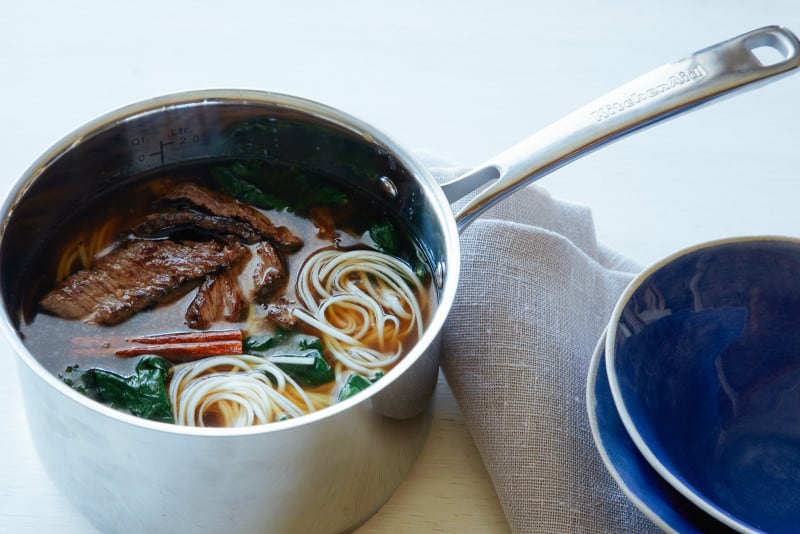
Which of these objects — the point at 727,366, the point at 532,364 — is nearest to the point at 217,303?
the point at 532,364

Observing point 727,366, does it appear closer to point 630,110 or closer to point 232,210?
point 630,110

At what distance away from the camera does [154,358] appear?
1.42 metres

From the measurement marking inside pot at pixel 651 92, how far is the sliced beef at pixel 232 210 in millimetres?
523

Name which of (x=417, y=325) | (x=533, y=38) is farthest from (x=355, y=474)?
(x=533, y=38)

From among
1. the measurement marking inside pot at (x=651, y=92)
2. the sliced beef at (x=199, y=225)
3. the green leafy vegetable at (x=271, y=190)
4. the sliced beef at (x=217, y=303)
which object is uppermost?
the measurement marking inside pot at (x=651, y=92)

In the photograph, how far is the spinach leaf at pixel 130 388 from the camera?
136cm

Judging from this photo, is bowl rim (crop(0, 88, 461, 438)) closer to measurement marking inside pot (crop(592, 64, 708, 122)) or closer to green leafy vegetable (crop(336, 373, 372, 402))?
green leafy vegetable (crop(336, 373, 372, 402))

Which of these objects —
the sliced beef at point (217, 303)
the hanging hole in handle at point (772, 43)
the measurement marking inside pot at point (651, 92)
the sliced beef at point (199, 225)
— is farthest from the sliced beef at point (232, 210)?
the hanging hole in handle at point (772, 43)

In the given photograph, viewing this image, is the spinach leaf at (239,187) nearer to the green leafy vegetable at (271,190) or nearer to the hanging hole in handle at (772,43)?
the green leafy vegetable at (271,190)

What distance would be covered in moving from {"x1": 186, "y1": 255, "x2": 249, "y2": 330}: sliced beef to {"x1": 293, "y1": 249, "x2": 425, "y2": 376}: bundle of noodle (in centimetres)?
9

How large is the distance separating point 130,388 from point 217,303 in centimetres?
20

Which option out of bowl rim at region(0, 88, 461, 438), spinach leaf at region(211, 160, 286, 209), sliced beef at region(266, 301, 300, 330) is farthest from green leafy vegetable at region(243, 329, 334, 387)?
spinach leaf at region(211, 160, 286, 209)

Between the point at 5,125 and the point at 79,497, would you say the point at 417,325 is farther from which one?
the point at 5,125

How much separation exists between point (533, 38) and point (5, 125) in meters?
1.15
